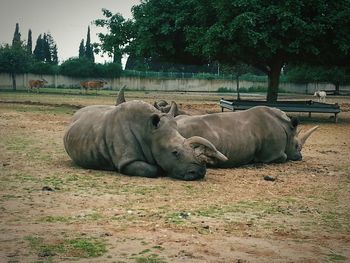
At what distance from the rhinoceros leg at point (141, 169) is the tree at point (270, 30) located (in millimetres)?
13081

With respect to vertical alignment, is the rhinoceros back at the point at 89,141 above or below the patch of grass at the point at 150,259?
above

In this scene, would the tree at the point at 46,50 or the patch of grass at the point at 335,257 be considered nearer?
the patch of grass at the point at 335,257

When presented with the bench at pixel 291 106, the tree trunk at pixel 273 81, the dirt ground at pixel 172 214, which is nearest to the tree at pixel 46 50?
the tree trunk at pixel 273 81

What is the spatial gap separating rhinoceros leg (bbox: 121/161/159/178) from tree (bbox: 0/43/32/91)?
51462 mm

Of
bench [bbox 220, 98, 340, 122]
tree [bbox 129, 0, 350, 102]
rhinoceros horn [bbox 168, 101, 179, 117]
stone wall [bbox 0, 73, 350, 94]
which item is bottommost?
stone wall [bbox 0, 73, 350, 94]

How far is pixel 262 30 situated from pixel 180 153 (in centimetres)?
1422

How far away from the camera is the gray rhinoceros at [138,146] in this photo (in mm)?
9617

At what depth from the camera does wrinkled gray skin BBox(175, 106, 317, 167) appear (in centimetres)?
1122

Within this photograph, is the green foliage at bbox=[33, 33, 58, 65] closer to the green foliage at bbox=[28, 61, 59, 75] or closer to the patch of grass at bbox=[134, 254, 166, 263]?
the green foliage at bbox=[28, 61, 59, 75]

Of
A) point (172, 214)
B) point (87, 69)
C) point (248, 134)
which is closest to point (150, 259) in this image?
A: point (172, 214)

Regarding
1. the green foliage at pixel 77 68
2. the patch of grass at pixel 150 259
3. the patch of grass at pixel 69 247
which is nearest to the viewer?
the patch of grass at pixel 150 259

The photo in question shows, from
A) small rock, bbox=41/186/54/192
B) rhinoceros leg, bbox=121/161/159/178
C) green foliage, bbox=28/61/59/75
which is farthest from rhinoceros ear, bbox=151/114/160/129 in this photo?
green foliage, bbox=28/61/59/75

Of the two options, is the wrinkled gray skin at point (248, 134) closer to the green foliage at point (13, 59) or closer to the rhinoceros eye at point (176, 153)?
the rhinoceros eye at point (176, 153)

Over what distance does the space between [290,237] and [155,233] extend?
4.84 ft
